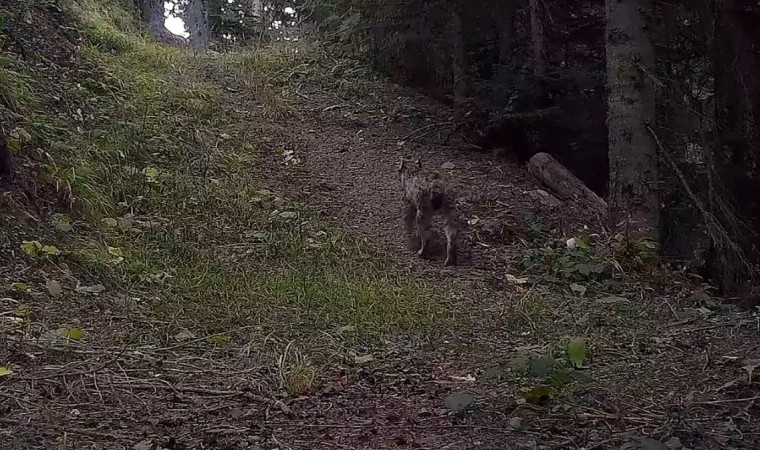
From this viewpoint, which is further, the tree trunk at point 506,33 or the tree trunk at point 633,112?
the tree trunk at point 506,33

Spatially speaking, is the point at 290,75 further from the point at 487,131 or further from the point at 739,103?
the point at 739,103

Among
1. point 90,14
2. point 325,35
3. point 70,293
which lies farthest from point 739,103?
point 90,14

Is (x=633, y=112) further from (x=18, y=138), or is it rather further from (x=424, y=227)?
(x=18, y=138)

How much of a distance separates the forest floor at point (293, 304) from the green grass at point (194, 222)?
3cm

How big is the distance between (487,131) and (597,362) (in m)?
7.67

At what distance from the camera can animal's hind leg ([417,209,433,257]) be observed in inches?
311

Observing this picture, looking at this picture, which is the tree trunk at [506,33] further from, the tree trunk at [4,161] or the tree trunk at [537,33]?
the tree trunk at [4,161]

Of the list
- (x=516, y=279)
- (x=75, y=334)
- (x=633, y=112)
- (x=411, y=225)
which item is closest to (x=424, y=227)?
(x=411, y=225)

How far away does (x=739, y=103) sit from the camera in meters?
9.24

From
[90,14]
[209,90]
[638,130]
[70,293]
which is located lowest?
[70,293]

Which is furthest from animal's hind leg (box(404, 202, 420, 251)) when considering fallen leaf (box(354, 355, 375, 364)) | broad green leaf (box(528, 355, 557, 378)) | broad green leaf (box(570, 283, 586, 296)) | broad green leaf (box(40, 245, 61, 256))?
broad green leaf (box(528, 355, 557, 378))

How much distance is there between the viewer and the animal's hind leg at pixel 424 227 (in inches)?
311

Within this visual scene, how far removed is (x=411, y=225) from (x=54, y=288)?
3833mm

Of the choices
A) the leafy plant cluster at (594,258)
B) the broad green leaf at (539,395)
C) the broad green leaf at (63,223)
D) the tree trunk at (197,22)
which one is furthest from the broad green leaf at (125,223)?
the tree trunk at (197,22)
